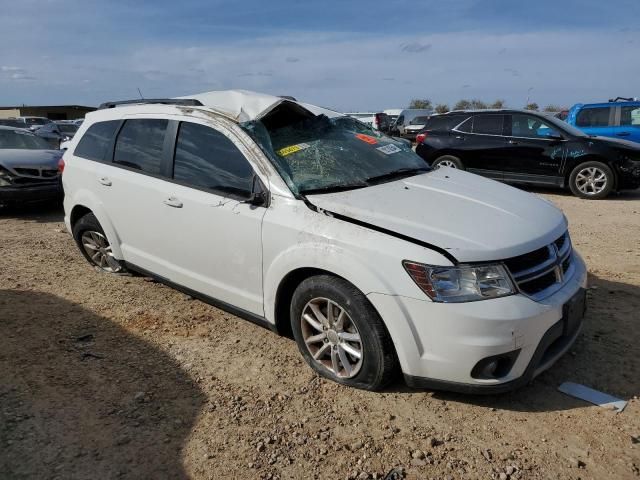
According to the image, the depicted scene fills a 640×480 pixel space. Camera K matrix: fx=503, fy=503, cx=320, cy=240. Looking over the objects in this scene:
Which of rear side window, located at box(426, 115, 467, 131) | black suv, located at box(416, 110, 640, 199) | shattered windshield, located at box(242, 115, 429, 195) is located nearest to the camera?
shattered windshield, located at box(242, 115, 429, 195)

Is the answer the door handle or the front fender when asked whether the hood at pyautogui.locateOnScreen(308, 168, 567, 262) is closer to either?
the front fender

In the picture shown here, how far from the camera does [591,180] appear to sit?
913cm

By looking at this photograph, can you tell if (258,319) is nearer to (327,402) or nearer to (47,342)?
(327,402)

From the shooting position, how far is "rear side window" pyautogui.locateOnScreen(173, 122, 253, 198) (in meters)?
3.40

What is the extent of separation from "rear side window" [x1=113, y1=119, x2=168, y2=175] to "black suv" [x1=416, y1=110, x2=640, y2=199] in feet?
21.5

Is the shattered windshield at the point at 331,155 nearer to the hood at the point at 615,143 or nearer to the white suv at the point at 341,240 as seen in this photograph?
the white suv at the point at 341,240

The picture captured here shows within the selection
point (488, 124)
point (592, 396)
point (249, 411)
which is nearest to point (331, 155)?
point (249, 411)

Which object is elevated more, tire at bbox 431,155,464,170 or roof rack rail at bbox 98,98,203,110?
roof rack rail at bbox 98,98,203,110

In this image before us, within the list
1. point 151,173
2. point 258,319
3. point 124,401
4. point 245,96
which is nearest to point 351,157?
point 245,96

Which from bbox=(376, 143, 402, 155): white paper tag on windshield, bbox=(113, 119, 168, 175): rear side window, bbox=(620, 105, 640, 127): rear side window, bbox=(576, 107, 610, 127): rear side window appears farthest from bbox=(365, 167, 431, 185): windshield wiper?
bbox=(620, 105, 640, 127): rear side window

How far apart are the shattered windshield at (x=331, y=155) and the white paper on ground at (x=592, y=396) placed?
5.81ft

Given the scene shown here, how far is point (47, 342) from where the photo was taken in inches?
147

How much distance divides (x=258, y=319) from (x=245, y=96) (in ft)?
Answer: 5.68

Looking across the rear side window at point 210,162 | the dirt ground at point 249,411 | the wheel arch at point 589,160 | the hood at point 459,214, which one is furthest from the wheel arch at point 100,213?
the wheel arch at point 589,160
